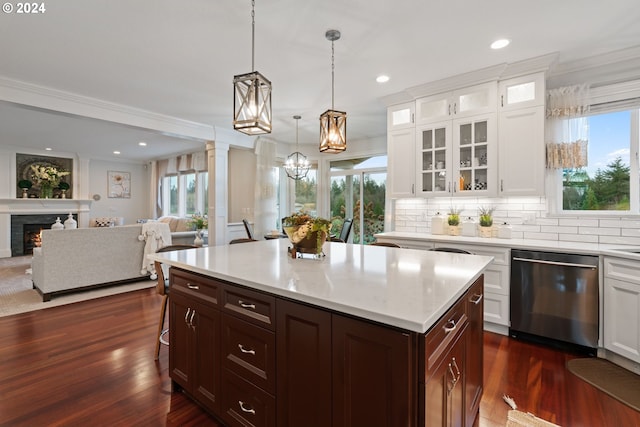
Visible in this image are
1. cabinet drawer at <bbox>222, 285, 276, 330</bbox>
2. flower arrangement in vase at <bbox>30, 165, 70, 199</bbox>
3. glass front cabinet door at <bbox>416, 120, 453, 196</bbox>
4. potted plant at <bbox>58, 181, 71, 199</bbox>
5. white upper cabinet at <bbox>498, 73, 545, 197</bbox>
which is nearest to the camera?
cabinet drawer at <bbox>222, 285, 276, 330</bbox>

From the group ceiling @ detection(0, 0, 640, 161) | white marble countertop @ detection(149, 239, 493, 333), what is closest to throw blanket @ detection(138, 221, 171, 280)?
ceiling @ detection(0, 0, 640, 161)

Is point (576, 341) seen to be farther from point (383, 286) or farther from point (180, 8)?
point (180, 8)

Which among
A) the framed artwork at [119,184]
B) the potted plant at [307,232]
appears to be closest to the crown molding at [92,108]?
the potted plant at [307,232]

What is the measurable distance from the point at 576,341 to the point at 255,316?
2.87 meters

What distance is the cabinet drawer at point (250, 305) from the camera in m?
1.36

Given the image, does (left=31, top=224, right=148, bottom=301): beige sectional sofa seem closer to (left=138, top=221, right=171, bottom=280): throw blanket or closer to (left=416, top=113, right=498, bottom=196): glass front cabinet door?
(left=138, top=221, right=171, bottom=280): throw blanket

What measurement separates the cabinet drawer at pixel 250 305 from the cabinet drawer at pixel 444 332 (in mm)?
675

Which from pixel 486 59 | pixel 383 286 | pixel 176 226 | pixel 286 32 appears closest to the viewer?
pixel 383 286

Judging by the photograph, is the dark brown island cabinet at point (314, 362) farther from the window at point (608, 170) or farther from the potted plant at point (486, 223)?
the window at point (608, 170)

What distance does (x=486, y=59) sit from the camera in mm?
2965

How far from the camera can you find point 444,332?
3.84 feet

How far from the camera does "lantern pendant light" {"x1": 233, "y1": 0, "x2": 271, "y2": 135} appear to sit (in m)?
1.83

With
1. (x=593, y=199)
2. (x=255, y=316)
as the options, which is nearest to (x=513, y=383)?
(x=255, y=316)

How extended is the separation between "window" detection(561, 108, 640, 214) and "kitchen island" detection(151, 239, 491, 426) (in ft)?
7.15
